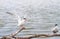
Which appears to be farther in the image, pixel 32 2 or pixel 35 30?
pixel 32 2

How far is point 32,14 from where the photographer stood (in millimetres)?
3564

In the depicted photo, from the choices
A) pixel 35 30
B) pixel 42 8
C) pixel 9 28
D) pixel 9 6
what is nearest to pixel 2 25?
pixel 9 28

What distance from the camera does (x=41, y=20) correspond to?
3.57m

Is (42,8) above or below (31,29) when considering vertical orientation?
above

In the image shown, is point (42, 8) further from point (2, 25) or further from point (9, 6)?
point (2, 25)

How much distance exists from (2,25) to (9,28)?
158 millimetres

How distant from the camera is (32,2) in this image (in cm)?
368

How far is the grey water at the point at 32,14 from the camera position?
11.2 ft

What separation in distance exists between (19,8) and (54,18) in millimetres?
779

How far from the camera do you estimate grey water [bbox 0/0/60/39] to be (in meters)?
3.41

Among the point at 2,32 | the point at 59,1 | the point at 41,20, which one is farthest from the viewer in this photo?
the point at 59,1

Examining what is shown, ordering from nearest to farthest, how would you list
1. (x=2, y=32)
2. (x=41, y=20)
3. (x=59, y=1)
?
(x=2, y=32) < (x=41, y=20) < (x=59, y=1)

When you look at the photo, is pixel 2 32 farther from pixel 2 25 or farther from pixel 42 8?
pixel 42 8

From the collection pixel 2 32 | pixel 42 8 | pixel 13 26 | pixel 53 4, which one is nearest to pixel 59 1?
pixel 53 4
